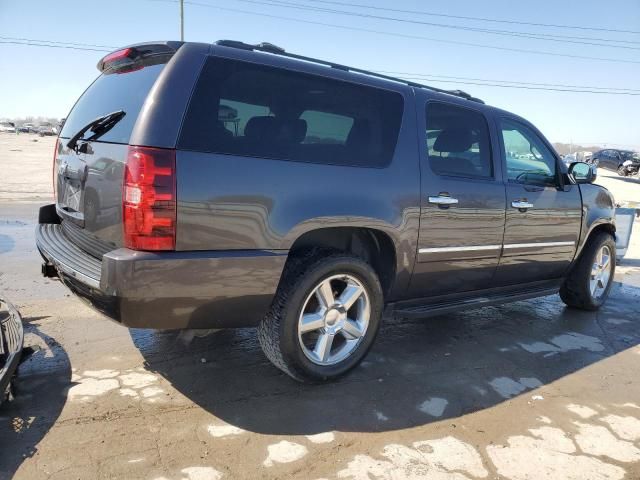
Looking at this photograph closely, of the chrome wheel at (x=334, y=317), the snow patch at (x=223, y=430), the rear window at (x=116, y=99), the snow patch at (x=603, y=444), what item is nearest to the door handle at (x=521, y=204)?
the chrome wheel at (x=334, y=317)

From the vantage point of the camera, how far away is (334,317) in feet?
10.5

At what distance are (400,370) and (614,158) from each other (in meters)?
36.2

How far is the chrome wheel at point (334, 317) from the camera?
10.2 feet

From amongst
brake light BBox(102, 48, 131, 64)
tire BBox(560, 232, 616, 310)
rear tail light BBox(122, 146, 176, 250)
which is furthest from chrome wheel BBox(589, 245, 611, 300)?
brake light BBox(102, 48, 131, 64)

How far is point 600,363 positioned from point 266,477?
2.92 m

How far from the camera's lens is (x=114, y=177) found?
8.41ft

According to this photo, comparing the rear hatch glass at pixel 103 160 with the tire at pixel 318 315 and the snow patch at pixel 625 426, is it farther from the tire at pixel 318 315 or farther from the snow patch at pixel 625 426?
the snow patch at pixel 625 426

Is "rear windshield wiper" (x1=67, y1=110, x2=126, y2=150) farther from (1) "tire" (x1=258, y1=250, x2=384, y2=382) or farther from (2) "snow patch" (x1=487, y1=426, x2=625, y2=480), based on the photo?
(2) "snow patch" (x1=487, y1=426, x2=625, y2=480)

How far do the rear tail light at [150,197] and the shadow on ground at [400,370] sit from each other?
108cm

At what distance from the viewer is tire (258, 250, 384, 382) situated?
2.95m

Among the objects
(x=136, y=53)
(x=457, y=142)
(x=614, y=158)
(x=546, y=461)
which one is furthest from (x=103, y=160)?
(x=614, y=158)

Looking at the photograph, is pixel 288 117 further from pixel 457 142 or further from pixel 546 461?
pixel 546 461

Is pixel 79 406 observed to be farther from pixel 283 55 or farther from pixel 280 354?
pixel 283 55

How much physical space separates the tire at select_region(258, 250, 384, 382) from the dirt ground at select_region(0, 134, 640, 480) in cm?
18
